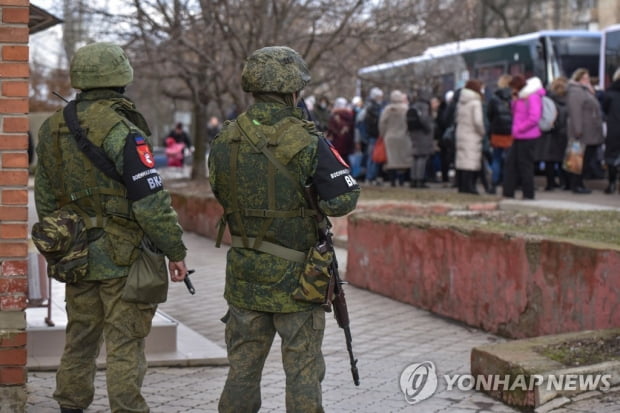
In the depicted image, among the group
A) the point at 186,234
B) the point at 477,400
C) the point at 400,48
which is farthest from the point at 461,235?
the point at 400,48

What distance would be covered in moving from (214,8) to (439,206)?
5.25 metres

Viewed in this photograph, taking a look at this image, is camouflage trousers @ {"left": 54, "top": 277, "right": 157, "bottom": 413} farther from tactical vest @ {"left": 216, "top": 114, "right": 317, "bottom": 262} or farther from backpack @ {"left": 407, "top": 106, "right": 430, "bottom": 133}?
backpack @ {"left": 407, "top": 106, "right": 430, "bottom": 133}

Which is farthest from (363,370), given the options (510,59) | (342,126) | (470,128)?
(510,59)

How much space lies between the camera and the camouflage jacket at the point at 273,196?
455 cm

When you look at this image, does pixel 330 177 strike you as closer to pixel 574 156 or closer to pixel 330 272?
pixel 330 272

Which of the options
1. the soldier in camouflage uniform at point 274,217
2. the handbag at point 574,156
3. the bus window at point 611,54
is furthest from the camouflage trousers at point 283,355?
the bus window at point 611,54

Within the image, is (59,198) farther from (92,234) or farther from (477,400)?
(477,400)

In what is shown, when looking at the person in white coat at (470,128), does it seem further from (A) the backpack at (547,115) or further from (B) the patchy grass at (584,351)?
(B) the patchy grass at (584,351)

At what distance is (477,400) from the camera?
19.4 feet

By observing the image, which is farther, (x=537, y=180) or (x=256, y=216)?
(x=537, y=180)

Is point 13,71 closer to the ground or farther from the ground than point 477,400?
farther from the ground

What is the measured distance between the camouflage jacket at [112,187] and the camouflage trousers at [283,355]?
0.53 meters

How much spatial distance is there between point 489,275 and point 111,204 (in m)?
3.84

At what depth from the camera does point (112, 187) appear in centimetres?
505
